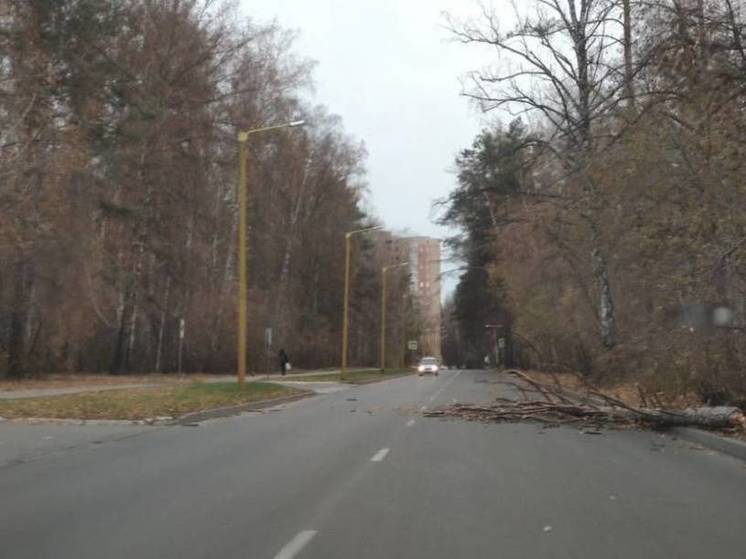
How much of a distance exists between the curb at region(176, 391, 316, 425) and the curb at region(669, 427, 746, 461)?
1067cm

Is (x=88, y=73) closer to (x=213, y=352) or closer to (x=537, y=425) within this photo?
(x=213, y=352)

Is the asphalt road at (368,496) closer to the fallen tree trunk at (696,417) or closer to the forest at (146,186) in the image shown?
the fallen tree trunk at (696,417)

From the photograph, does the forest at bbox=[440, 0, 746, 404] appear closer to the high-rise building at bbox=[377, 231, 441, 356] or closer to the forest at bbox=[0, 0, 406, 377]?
the forest at bbox=[0, 0, 406, 377]

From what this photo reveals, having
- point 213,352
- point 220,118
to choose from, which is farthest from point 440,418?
point 213,352

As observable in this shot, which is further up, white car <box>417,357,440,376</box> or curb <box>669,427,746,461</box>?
white car <box>417,357,440,376</box>

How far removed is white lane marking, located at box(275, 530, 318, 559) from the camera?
22.7 ft

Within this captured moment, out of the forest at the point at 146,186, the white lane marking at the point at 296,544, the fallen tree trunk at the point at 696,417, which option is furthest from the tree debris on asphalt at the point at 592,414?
the forest at the point at 146,186

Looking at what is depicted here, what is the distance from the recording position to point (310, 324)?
7319 cm

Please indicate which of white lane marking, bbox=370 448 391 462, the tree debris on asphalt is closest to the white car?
the tree debris on asphalt

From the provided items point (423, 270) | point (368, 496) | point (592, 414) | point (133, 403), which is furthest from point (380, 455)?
point (423, 270)

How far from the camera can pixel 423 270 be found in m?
164

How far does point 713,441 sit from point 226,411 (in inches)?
503

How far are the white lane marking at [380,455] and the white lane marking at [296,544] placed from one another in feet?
17.3

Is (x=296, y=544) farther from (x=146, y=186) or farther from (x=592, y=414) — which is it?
(x=146, y=186)
